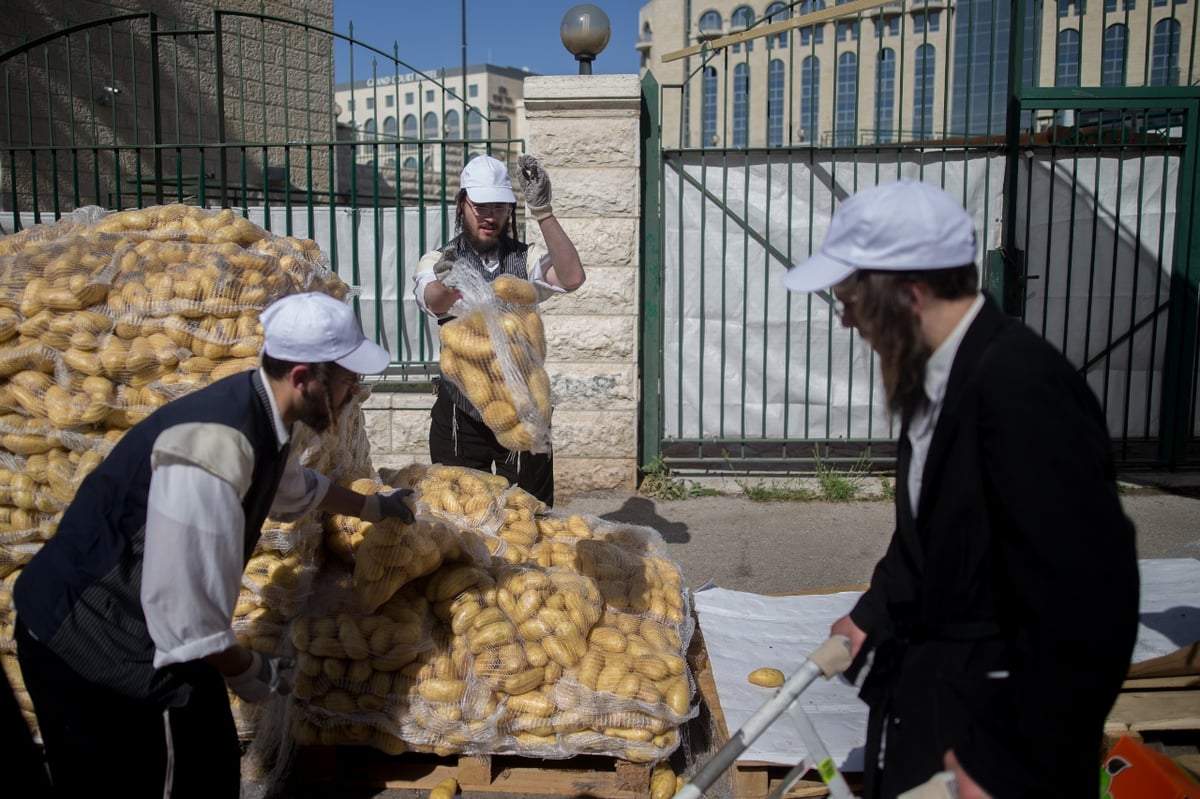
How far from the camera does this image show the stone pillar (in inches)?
248

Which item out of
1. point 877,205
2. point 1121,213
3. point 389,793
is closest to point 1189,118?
point 1121,213

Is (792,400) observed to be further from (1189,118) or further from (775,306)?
(1189,118)

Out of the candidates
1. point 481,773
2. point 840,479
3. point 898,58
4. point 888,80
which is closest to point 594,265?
point 840,479

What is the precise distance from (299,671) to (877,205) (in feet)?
7.99

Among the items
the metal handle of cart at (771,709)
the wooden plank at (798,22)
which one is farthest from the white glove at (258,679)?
the wooden plank at (798,22)

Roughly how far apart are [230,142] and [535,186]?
552 centimetres

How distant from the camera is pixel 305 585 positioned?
3.25m

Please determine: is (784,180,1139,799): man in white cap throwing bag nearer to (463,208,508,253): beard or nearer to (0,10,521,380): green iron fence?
(463,208,508,253): beard

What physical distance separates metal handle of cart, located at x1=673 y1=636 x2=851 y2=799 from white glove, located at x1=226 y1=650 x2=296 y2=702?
1.08 meters

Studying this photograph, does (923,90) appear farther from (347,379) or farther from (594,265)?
(347,379)

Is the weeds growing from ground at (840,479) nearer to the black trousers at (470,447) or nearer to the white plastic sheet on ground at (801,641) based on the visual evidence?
the white plastic sheet on ground at (801,641)

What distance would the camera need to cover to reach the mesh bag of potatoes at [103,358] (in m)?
3.03

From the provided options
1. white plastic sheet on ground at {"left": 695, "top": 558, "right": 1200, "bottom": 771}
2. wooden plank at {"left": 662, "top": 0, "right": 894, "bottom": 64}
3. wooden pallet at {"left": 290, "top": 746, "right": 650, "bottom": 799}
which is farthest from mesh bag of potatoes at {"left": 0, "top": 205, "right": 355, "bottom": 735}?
wooden plank at {"left": 662, "top": 0, "right": 894, "bottom": 64}

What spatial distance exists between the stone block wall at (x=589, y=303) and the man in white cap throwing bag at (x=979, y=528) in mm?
4631
